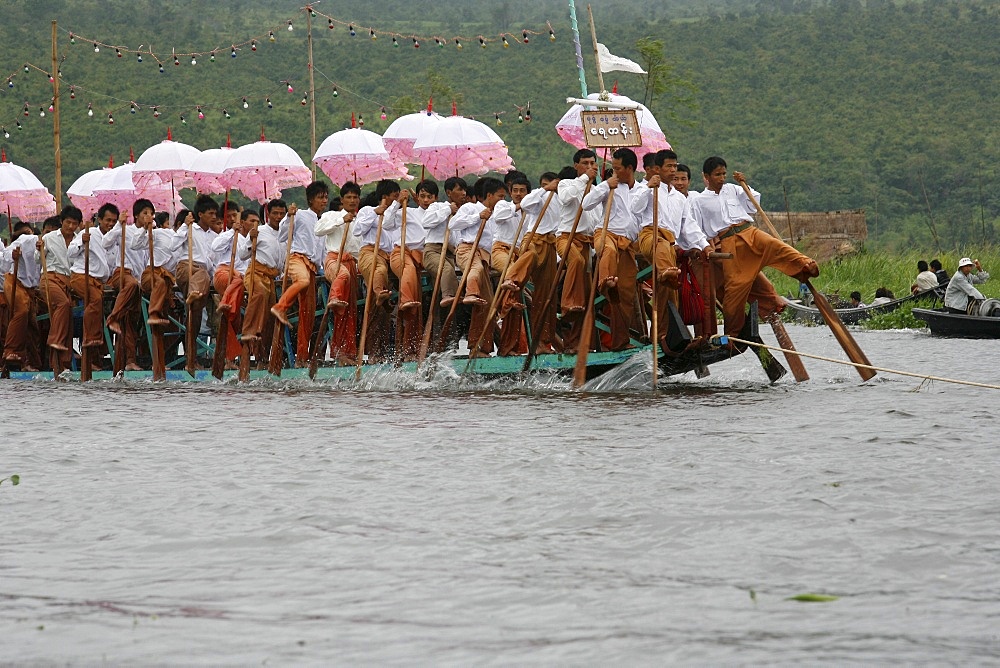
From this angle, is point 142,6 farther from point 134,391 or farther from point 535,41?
point 134,391

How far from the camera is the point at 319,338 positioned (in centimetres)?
1296

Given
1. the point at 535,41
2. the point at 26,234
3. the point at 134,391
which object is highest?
the point at 535,41

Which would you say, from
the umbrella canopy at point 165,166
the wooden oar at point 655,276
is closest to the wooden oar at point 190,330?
Result: the umbrella canopy at point 165,166

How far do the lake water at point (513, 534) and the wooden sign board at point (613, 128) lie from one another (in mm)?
1973

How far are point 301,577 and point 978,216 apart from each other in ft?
123

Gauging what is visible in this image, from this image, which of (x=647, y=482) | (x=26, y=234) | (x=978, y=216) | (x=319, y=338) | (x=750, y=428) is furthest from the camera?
(x=978, y=216)

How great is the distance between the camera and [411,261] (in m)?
12.8

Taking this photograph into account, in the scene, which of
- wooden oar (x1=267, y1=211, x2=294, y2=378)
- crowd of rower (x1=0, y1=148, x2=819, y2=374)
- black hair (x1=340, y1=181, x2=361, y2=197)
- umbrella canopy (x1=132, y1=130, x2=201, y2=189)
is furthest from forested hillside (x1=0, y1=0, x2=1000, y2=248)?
wooden oar (x1=267, y1=211, x2=294, y2=378)

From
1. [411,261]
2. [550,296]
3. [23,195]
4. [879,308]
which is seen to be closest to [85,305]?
[411,261]

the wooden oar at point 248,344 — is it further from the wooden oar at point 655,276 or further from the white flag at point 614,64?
the wooden oar at point 655,276

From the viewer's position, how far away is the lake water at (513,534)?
465 cm

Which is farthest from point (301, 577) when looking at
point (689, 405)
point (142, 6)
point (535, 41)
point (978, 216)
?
point (142, 6)

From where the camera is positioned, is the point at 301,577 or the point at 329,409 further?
the point at 329,409

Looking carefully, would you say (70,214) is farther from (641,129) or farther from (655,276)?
(655,276)
